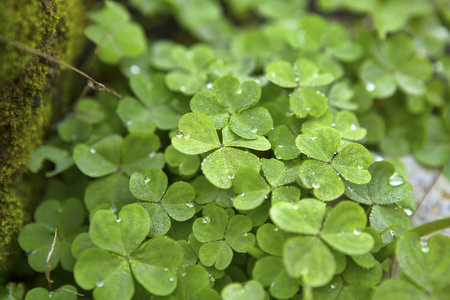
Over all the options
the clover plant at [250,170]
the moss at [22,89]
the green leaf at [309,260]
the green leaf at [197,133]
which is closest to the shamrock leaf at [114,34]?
the clover plant at [250,170]

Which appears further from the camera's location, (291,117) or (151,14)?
(151,14)

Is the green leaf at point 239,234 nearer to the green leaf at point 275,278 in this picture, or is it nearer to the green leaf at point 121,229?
the green leaf at point 275,278

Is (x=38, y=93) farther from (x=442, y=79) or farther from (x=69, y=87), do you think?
(x=442, y=79)

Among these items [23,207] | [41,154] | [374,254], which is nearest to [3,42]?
[41,154]

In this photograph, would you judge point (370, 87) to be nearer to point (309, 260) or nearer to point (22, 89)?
point (309, 260)

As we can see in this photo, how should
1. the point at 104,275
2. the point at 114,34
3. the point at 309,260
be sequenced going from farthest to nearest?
the point at 114,34 < the point at 104,275 < the point at 309,260

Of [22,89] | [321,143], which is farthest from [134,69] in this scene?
[321,143]
